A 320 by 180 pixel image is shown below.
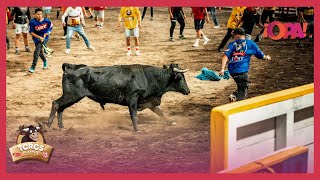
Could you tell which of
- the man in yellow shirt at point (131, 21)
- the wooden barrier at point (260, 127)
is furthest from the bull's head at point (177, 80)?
the wooden barrier at point (260, 127)

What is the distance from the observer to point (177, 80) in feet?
52.7

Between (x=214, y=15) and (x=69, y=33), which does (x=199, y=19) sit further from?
(x=69, y=33)

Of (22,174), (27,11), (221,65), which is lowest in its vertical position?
(22,174)

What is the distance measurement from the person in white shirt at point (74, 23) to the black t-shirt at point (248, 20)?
2.77 metres

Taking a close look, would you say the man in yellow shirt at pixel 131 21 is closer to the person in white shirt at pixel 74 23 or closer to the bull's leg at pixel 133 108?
the person in white shirt at pixel 74 23

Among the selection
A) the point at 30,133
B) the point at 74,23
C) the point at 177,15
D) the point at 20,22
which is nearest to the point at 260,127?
the point at 177,15

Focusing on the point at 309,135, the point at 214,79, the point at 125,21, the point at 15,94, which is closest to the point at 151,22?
the point at 125,21

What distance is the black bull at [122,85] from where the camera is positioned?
1588 cm

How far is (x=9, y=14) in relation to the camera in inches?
651

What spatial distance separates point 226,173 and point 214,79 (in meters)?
3.67

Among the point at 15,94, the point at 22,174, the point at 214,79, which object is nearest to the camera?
the point at 22,174

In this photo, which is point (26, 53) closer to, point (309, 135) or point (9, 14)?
point (9, 14)

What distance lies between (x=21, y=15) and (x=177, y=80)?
2.86m

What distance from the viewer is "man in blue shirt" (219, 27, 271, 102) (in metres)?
15.6
